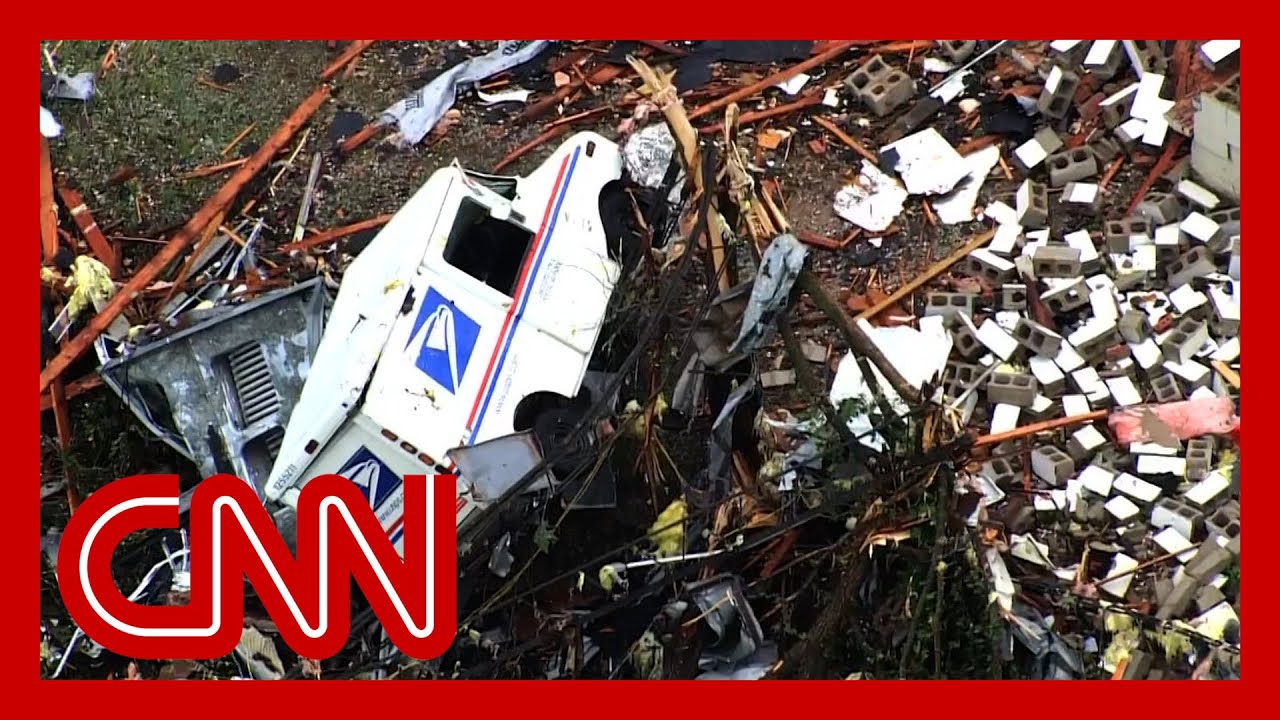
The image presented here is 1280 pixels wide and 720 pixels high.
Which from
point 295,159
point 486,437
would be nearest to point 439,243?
point 486,437

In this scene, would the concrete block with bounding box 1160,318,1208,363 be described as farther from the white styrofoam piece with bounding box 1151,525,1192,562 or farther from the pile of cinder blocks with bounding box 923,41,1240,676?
the white styrofoam piece with bounding box 1151,525,1192,562

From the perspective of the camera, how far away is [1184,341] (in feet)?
30.3

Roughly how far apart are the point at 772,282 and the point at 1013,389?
87.4 inches

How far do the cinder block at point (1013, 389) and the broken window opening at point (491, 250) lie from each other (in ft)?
8.83

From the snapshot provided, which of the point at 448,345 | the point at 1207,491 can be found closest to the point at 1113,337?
the point at 1207,491

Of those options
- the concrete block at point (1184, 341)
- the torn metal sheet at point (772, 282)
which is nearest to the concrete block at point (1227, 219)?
the concrete block at point (1184, 341)

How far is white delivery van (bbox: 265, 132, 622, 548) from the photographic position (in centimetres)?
840

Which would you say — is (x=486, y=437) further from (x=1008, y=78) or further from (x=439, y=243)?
(x=1008, y=78)

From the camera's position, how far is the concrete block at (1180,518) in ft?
28.6

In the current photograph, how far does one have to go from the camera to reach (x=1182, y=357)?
30.3 ft

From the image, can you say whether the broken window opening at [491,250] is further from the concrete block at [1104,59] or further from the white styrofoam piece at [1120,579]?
the concrete block at [1104,59]

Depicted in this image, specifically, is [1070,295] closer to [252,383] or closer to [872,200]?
[872,200]

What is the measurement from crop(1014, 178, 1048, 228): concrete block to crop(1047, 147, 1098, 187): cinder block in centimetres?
11

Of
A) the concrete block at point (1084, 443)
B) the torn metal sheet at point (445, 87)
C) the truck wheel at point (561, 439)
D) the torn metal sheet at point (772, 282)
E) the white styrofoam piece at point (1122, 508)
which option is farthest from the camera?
the torn metal sheet at point (445, 87)
